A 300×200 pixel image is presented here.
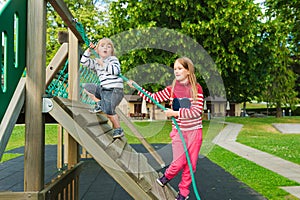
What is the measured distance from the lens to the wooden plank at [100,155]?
2.29 metres

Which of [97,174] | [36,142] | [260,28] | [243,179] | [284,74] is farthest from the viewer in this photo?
[284,74]

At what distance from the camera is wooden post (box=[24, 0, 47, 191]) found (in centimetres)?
222

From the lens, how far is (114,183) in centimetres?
491

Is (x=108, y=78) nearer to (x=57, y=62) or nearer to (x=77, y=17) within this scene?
(x=57, y=62)

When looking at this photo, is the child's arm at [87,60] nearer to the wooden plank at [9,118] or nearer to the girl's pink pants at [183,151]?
the girl's pink pants at [183,151]

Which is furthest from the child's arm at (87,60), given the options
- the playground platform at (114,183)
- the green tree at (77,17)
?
the green tree at (77,17)

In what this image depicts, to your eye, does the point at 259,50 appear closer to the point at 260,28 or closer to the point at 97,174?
the point at 260,28

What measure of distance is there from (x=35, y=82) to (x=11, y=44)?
0.29m

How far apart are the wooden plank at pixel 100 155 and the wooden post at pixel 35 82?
125 millimetres

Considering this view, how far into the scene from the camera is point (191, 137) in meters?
2.74

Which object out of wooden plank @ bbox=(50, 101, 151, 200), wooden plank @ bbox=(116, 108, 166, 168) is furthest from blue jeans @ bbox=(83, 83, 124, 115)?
wooden plank @ bbox=(116, 108, 166, 168)

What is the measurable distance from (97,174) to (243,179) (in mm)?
2397

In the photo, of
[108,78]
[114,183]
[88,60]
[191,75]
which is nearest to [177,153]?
[191,75]

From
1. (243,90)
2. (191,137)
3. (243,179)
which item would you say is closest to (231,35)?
(243,90)
